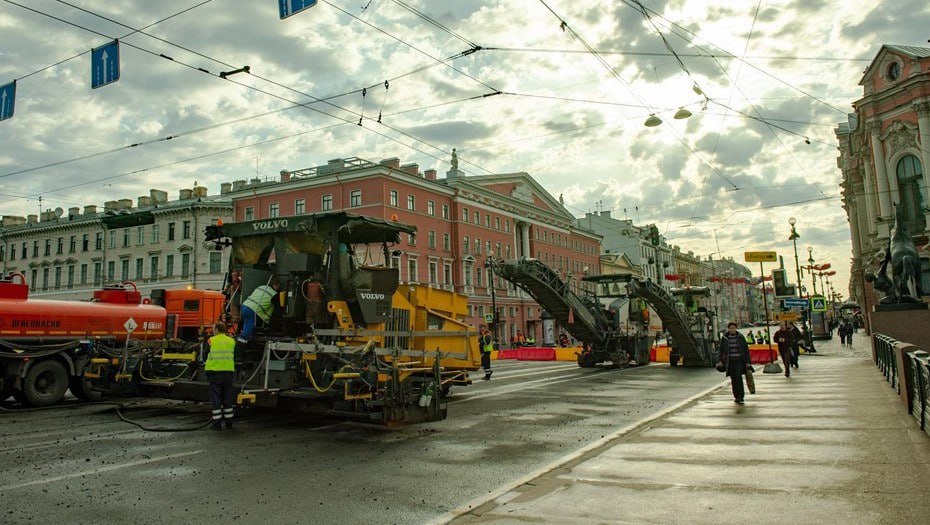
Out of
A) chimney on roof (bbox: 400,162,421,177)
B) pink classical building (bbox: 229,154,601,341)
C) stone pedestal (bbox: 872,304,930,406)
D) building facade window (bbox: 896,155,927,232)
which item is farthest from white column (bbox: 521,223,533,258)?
stone pedestal (bbox: 872,304,930,406)

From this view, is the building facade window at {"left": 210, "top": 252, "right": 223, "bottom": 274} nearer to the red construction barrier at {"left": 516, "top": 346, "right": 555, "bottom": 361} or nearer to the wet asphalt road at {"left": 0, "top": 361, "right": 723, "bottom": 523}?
the red construction barrier at {"left": 516, "top": 346, "right": 555, "bottom": 361}

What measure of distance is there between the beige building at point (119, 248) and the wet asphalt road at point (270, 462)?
4737 centimetres

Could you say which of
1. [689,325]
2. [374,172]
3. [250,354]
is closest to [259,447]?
[250,354]

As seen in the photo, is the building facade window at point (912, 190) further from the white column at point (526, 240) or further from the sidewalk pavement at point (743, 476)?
the white column at point (526, 240)

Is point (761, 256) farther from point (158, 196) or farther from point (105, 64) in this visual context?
point (158, 196)

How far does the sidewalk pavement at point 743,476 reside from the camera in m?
5.06

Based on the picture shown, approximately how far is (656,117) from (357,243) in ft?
37.6

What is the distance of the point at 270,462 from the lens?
23.6ft

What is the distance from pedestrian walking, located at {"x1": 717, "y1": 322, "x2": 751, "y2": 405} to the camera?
12.6 metres

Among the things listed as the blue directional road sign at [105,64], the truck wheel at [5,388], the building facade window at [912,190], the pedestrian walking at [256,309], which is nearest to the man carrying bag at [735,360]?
the pedestrian walking at [256,309]

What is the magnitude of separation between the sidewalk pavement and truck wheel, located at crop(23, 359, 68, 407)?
11.7 m

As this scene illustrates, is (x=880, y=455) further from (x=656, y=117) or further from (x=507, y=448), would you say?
(x=656, y=117)

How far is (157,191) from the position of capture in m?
64.4

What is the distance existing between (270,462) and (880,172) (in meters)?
40.5
